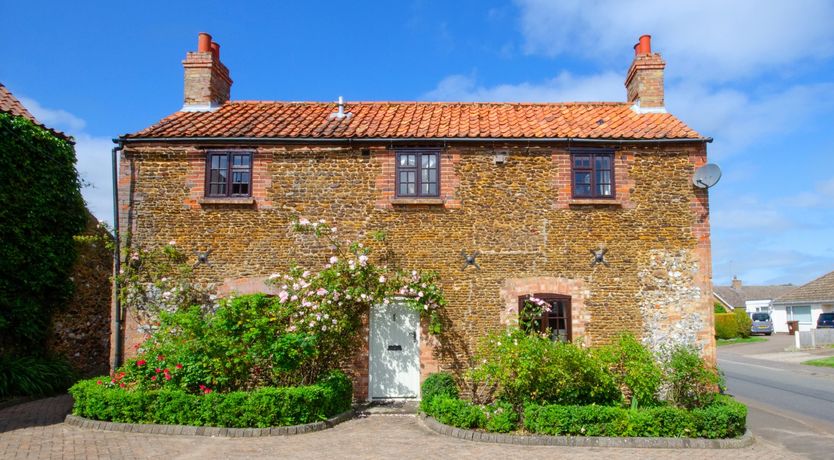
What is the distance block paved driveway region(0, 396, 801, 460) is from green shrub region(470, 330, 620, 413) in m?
1.27

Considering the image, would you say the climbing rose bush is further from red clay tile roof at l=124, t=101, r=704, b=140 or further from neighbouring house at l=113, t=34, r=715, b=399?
red clay tile roof at l=124, t=101, r=704, b=140

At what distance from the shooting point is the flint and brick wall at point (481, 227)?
12398 mm

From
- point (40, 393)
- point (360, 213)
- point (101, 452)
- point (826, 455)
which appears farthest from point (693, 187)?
point (40, 393)

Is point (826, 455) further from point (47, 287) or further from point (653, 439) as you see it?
point (47, 287)

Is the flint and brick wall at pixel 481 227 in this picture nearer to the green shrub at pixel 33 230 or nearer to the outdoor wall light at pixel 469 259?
the outdoor wall light at pixel 469 259

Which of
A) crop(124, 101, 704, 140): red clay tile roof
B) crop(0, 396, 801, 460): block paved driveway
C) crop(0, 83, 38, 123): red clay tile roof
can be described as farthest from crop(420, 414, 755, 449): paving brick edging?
crop(0, 83, 38, 123): red clay tile roof

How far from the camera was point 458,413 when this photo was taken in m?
9.93

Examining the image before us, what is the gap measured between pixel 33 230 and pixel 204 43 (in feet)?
20.8

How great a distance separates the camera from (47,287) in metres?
14.0

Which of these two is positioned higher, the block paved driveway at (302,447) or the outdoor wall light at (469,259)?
the outdoor wall light at (469,259)

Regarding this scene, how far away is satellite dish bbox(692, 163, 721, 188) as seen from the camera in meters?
12.3

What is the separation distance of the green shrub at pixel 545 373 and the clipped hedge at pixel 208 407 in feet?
10.8

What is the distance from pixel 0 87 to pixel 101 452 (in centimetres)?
1116

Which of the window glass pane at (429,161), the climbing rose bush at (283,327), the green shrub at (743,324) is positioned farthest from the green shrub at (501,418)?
the green shrub at (743,324)
